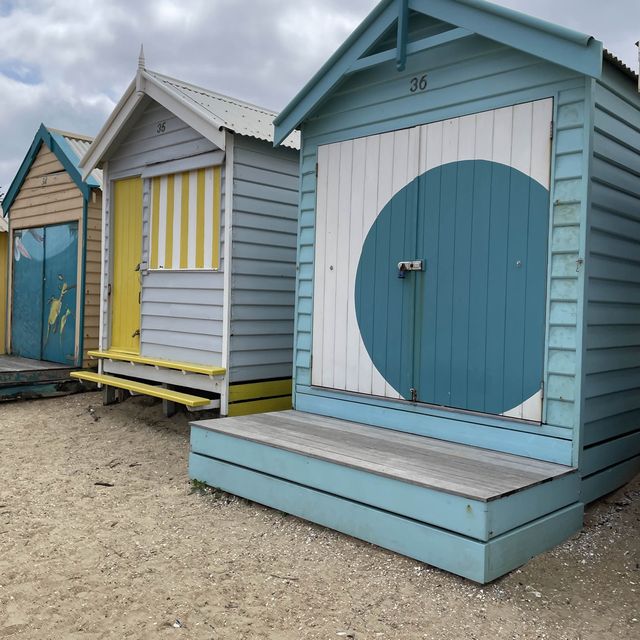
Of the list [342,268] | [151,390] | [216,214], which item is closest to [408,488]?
[342,268]

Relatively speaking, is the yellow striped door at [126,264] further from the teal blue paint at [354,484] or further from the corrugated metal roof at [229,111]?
the teal blue paint at [354,484]

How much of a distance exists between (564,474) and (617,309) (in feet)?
3.85

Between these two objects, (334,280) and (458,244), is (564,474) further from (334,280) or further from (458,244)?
(334,280)

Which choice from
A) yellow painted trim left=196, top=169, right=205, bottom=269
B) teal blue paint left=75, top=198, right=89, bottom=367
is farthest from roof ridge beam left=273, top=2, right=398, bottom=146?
teal blue paint left=75, top=198, right=89, bottom=367

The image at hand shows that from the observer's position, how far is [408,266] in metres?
4.47

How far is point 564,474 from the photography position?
3545 mm

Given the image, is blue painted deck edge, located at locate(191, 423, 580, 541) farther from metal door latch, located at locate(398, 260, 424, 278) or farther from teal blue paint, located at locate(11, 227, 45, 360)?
teal blue paint, located at locate(11, 227, 45, 360)

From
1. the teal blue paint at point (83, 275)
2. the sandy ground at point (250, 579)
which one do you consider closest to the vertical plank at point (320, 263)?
the sandy ground at point (250, 579)

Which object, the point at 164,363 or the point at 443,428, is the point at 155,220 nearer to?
the point at 164,363

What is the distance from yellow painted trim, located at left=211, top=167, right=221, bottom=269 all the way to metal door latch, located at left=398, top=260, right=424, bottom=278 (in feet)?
6.70

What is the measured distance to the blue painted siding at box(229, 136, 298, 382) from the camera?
19.4ft

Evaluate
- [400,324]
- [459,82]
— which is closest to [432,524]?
[400,324]

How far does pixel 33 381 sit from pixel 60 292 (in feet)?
4.31

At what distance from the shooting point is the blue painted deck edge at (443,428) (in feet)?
12.4
